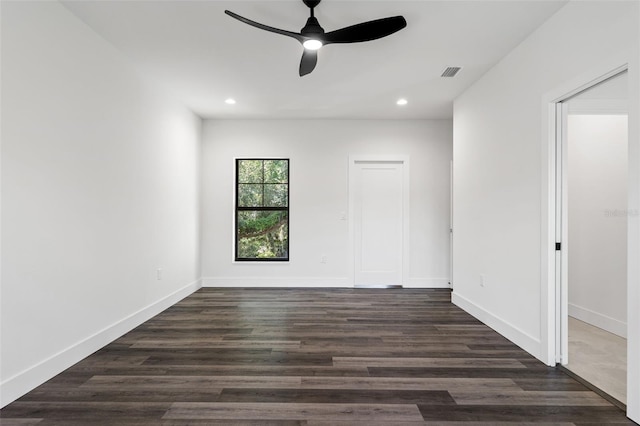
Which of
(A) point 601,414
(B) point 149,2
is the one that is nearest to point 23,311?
(B) point 149,2

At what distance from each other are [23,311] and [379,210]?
14.1 feet

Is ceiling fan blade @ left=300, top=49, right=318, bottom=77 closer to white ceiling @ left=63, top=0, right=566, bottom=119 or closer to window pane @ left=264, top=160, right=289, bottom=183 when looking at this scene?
white ceiling @ left=63, top=0, right=566, bottom=119

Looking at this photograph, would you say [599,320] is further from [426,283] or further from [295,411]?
[295,411]

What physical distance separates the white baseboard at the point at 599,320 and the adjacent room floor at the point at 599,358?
0.15 feet

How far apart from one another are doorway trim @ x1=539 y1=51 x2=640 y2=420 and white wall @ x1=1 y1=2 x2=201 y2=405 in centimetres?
349

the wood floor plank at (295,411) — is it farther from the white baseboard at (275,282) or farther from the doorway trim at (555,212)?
the white baseboard at (275,282)

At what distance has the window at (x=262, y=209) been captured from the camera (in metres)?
5.34

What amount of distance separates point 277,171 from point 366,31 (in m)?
3.31

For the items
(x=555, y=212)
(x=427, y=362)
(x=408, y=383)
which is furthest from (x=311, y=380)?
(x=555, y=212)

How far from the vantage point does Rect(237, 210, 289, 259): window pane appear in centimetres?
534

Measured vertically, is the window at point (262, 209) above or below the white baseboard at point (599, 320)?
above

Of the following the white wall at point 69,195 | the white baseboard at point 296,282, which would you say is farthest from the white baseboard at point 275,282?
the white wall at point 69,195

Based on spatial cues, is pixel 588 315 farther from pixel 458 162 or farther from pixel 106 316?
pixel 106 316

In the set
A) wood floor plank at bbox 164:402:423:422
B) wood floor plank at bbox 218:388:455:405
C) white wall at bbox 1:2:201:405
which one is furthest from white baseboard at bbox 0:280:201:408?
wood floor plank at bbox 218:388:455:405
